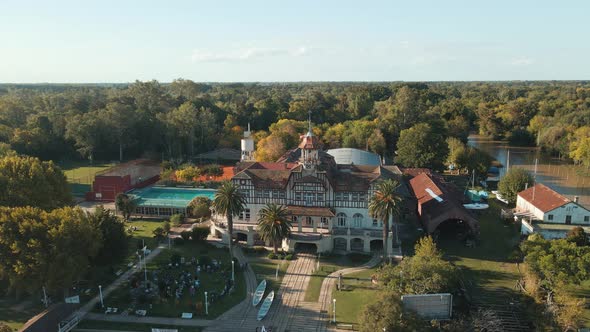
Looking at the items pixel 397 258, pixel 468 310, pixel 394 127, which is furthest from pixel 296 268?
pixel 394 127

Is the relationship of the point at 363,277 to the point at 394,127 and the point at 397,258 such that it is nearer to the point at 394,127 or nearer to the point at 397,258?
the point at 397,258

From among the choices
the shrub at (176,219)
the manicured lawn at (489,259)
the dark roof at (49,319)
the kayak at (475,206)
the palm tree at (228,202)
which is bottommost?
the manicured lawn at (489,259)

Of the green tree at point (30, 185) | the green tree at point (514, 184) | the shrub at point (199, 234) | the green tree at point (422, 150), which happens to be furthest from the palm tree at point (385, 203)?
the green tree at point (422, 150)

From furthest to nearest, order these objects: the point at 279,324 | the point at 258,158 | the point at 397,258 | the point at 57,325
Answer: the point at 258,158, the point at 397,258, the point at 279,324, the point at 57,325

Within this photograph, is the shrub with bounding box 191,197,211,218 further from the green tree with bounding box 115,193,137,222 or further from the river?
the river

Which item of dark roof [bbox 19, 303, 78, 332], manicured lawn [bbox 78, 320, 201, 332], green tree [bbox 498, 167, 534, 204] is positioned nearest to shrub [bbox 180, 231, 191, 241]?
manicured lawn [bbox 78, 320, 201, 332]

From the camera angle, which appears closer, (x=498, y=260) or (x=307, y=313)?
(x=307, y=313)

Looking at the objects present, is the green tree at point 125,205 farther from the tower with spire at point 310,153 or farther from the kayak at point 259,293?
the kayak at point 259,293

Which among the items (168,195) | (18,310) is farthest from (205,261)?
(168,195)
